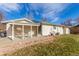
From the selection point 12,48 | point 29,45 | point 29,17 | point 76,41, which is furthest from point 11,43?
point 76,41

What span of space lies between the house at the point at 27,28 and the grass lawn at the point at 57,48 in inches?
3.8

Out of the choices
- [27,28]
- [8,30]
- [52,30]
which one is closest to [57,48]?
[52,30]

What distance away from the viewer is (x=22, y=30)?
246cm

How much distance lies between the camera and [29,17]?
2436mm

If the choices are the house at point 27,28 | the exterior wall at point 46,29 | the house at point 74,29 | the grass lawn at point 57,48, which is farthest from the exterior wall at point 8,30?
the house at point 74,29

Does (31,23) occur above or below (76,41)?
above

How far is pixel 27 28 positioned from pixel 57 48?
42cm

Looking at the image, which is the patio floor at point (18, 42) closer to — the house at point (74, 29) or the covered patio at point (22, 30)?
the covered patio at point (22, 30)

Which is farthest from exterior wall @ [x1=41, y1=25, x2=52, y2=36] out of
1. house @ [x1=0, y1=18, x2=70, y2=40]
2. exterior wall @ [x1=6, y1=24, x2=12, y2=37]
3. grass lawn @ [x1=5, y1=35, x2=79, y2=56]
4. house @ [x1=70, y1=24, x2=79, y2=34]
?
exterior wall @ [x1=6, y1=24, x2=12, y2=37]

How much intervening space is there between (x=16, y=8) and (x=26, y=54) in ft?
1.80

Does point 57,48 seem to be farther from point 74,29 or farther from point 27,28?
point 27,28

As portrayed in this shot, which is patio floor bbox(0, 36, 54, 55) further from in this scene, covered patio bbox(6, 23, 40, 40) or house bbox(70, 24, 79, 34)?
house bbox(70, 24, 79, 34)

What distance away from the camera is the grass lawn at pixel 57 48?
2.41 meters

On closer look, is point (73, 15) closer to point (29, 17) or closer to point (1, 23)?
point (29, 17)
